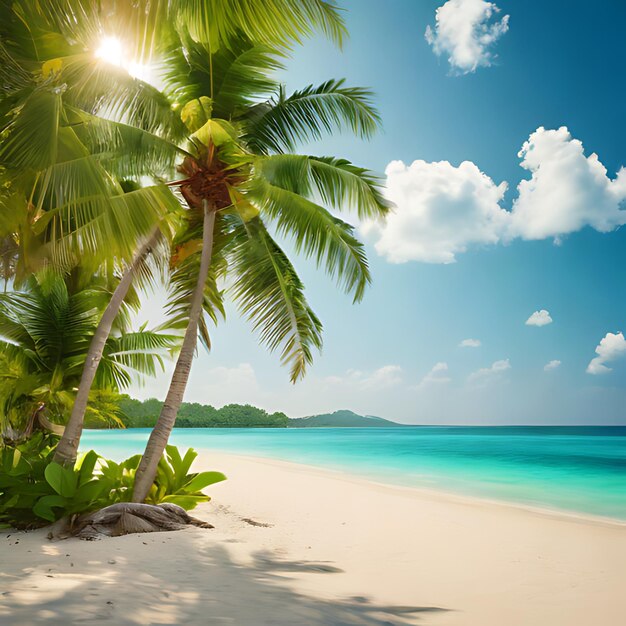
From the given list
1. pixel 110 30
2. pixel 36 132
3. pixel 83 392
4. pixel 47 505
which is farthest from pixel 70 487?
pixel 110 30

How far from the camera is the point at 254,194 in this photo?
7.57 metres

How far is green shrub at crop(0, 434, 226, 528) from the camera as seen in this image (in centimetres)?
605

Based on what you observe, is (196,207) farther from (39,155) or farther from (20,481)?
(20,481)

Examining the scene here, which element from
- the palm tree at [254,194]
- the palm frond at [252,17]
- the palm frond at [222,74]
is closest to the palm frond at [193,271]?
the palm tree at [254,194]

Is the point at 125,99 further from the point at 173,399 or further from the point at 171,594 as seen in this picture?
the point at 171,594

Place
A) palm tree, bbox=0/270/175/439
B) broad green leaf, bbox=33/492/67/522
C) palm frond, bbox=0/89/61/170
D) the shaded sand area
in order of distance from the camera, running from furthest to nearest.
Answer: palm tree, bbox=0/270/175/439, broad green leaf, bbox=33/492/67/522, palm frond, bbox=0/89/61/170, the shaded sand area

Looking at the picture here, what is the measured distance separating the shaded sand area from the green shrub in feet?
1.39

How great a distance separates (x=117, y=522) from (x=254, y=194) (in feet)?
15.0

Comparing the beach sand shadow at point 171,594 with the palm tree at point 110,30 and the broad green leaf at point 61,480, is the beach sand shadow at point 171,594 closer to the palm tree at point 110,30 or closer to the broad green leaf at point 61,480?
the broad green leaf at point 61,480

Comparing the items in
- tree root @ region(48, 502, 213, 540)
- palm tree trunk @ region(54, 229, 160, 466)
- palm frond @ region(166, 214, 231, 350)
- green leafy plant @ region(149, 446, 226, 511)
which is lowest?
tree root @ region(48, 502, 213, 540)

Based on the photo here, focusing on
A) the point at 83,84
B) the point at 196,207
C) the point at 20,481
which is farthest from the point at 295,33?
the point at 20,481

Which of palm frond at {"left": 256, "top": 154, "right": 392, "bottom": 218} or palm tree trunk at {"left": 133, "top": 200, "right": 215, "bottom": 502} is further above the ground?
palm frond at {"left": 256, "top": 154, "right": 392, "bottom": 218}

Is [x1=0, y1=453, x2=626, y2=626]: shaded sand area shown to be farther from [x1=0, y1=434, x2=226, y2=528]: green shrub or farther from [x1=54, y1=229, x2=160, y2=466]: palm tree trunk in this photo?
[x1=54, y1=229, x2=160, y2=466]: palm tree trunk

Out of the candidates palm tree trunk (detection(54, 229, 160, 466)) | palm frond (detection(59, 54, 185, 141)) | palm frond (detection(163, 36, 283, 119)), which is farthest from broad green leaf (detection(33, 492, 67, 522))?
palm frond (detection(163, 36, 283, 119))
